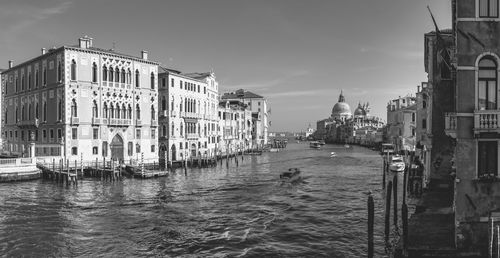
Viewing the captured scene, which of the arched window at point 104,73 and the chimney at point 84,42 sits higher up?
the chimney at point 84,42

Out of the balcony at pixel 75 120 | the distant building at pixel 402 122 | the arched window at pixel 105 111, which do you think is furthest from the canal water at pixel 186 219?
the distant building at pixel 402 122

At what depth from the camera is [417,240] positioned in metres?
13.0

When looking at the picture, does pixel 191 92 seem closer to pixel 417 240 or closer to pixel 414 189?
pixel 414 189

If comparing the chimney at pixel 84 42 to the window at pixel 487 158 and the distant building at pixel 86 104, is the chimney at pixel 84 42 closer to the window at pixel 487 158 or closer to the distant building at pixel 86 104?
the distant building at pixel 86 104

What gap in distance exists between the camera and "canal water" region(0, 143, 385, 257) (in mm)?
15531

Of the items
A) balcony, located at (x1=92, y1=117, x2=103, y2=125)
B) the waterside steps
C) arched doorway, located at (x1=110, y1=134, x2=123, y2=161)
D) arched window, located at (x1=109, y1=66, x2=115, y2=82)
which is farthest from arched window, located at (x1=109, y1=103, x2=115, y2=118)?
the waterside steps

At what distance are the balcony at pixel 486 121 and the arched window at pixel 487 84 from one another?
1.08 feet

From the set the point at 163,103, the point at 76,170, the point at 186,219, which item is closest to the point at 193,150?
A: the point at 163,103

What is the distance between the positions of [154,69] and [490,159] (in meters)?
38.9

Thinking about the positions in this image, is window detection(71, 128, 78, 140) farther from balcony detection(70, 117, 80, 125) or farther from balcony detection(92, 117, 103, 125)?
balcony detection(92, 117, 103, 125)

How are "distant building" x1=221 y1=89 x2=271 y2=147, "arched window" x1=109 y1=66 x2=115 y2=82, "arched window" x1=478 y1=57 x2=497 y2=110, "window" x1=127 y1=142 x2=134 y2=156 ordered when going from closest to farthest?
"arched window" x1=478 y1=57 x2=497 y2=110 → "arched window" x1=109 y1=66 x2=115 y2=82 → "window" x1=127 y1=142 x2=134 y2=156 → "distant building" x1=221 y1=89 x2=271 y2=147

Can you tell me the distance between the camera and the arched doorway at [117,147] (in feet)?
136

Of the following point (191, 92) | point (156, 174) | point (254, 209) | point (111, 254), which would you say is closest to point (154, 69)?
point (191, 92)

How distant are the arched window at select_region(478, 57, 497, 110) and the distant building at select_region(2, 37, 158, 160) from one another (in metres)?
34.8
